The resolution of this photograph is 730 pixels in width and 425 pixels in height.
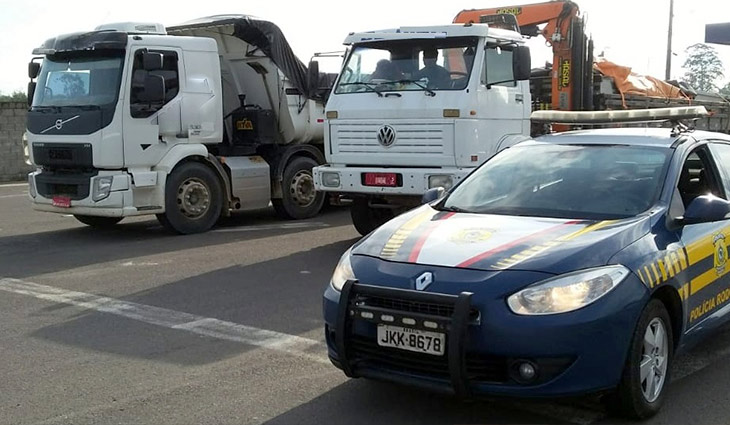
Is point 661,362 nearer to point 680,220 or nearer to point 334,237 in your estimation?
point 680,220

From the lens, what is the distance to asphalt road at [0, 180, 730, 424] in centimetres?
467

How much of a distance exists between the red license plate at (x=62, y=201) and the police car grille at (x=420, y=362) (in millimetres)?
7776

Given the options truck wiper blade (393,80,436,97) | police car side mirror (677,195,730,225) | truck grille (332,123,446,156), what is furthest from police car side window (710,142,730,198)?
truck wiper blade (393,80,436,97)

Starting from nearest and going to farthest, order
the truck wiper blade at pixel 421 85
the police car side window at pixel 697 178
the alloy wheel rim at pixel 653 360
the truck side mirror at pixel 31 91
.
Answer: the alloy wheel rim at pixel 653 360 → the police car side window at pixel 697 178 → the truck wiper blade at pixel 421 85 → the truck side mirror at pixel 31 91

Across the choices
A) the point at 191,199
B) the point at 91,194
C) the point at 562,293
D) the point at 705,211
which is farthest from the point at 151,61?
the point at 562,293

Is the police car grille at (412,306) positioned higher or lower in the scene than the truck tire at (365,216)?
higher

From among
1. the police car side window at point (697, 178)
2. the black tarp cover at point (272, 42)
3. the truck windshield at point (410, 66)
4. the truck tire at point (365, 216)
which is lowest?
the truck tire at point (365, 216)

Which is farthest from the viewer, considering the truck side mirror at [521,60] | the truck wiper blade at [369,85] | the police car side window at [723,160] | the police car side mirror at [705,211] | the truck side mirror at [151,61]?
the truck side mirror at [151,61]

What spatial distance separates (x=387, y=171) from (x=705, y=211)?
17.7 feet

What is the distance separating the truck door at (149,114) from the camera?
1102 centimetres

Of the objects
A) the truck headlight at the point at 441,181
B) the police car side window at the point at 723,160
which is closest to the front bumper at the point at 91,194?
the truck headlight at the point at 441,181

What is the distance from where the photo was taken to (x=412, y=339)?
14.2 ft

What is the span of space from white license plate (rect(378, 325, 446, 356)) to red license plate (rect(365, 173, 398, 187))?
5509 millimetres

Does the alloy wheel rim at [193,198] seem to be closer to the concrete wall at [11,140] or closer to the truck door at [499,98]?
the truck door at [499,98]
